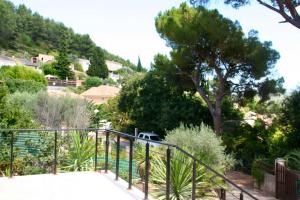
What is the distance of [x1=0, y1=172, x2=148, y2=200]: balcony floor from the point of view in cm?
501

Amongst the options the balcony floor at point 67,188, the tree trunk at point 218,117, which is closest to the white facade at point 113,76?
the tree trunk at point 218,117

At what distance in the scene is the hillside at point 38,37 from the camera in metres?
87.3

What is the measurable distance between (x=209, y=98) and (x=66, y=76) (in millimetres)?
51776

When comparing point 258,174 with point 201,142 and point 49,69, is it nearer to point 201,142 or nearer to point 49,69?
point 201,142

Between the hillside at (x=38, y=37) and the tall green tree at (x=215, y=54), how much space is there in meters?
66.5

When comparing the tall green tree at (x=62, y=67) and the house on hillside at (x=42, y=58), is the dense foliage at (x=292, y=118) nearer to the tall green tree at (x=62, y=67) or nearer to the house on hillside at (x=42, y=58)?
the tall green tree at (x=62, y=67)

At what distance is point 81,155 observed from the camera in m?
8.15

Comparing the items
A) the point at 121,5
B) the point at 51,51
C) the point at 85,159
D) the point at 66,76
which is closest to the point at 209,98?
the point at 121,5

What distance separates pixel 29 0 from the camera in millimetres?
7395

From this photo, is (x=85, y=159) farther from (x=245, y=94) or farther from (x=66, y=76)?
(x=66, y=76)

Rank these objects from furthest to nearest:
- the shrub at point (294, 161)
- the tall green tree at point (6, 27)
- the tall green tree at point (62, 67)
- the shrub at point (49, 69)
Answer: the tall green tree at point (6, 27) → the shrub at point (49, 69) → the tall green tree at point (62, 67) → the shrub at point (294, 161)

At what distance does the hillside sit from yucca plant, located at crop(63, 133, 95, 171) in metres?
80.6

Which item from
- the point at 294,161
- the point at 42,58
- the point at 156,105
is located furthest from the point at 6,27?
the point at 294,161

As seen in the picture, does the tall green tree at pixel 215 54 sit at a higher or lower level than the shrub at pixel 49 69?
lower
